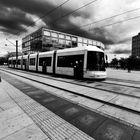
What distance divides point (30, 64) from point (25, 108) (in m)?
15.9

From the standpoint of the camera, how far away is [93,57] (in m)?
9.06

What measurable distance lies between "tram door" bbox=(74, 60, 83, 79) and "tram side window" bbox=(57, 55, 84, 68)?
0.21 metres

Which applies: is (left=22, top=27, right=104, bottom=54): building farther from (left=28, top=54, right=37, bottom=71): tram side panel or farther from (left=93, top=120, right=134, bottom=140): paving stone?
(left=93, top=120, right=134, bottom=140): paving stone

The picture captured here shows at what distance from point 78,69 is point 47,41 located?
1511 inches

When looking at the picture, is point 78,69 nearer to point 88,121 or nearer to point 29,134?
point 88,121

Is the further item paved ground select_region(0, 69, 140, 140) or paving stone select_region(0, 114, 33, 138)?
paving stone select_region(0, 114, 33, 138)

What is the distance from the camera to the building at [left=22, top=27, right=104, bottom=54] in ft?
139

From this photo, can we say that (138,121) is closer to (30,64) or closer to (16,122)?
(16,122)

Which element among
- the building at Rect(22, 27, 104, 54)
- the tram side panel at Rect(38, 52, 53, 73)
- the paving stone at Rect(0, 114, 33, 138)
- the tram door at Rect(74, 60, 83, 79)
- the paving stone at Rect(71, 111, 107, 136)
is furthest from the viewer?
the building at Rect(22, 27, 104, 54)

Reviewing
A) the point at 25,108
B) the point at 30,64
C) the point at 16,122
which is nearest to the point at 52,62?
the point at 30,64

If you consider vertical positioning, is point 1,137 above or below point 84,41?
below

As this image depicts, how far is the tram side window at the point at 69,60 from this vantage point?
9737 mm

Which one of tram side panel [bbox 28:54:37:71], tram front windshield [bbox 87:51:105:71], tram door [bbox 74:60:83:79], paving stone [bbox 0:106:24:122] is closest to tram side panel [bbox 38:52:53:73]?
tram side panel [bbox 28:54:37:71]

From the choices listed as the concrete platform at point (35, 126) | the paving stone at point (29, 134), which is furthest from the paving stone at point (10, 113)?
the paving stone at point (29, 134)
